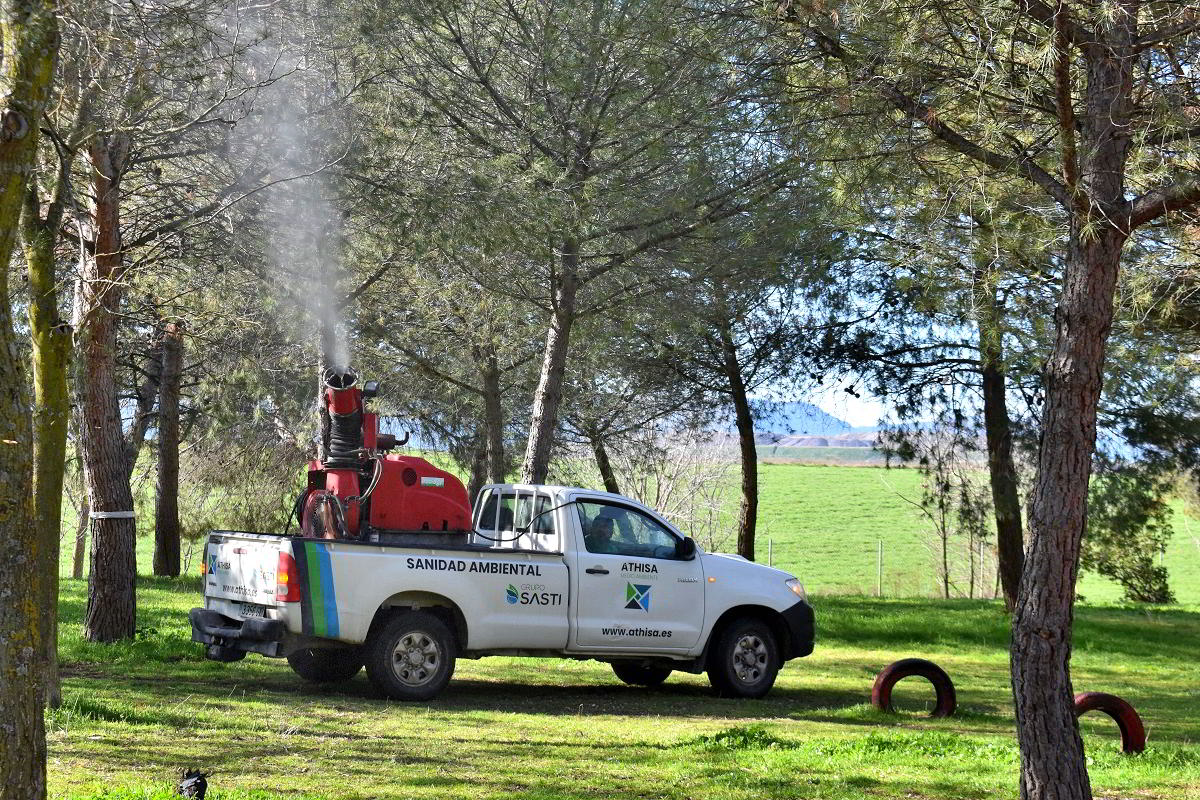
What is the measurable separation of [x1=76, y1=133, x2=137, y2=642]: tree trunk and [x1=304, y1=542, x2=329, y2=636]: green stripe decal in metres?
3.52

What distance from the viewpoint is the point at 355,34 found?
14016mm

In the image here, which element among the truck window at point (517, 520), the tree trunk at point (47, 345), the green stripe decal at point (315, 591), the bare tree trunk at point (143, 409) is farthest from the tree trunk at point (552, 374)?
the bare tree trunk at point (143, 409)

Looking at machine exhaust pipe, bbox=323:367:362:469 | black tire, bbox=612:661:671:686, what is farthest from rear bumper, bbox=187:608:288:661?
black tire, bbox=612:661:671:686

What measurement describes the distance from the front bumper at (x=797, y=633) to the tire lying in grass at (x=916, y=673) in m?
1.21

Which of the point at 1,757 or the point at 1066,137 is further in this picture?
the point at 1066,137

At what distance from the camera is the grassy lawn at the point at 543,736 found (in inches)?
281

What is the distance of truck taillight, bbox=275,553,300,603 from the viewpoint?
999 centimetres

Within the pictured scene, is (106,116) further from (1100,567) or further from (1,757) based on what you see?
(1100,567)

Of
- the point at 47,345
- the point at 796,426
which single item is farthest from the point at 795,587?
the point at 796,426

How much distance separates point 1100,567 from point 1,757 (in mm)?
23634

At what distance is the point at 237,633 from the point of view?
10.2 m

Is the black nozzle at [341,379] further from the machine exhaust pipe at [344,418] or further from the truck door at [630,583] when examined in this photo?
Result: the truck door at [630,583]

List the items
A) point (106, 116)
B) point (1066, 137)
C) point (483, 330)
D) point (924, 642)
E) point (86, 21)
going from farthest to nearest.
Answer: point (483, 330), point (924, 642), point (106, 116), point (86, 21), point (1066, 137)

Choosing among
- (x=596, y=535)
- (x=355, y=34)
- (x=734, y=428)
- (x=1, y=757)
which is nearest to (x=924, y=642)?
(x=734, y=428)
